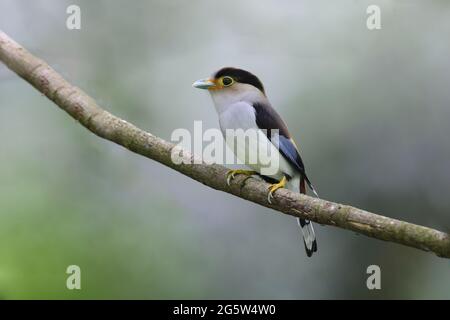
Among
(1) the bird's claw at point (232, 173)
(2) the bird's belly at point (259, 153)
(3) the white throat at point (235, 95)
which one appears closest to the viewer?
(1) the bird's claw at point (232, 173)

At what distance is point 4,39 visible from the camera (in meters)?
2.23

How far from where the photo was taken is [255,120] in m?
2.20

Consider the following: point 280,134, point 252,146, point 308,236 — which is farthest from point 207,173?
point 308,236

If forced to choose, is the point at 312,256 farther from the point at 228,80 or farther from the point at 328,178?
the point at 228,80

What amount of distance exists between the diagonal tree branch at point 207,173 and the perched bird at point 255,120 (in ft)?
0.75

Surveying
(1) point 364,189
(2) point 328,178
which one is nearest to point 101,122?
(2) point 328,178

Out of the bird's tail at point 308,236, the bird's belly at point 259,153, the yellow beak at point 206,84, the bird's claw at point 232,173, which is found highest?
the yellow beak at point 206,84

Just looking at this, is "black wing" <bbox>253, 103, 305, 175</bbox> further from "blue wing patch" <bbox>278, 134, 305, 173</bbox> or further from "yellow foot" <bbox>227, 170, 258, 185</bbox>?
"yellow foot" <bbox>227, 170, 258, 185</bbox>

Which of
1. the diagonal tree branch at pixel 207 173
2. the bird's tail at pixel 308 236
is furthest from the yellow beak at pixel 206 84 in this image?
the bird's tail at pixel 308 236

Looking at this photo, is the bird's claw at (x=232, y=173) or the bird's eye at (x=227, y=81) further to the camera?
the bird's eye at (x=227, y=81)

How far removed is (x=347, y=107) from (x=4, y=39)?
5.09 ft

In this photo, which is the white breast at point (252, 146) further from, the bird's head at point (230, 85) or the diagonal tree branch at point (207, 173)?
the diagonal tree branch at point (207, 173)

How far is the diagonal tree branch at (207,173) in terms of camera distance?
1.45 m

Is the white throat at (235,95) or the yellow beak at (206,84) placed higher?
the yellow beak at (206,84)
